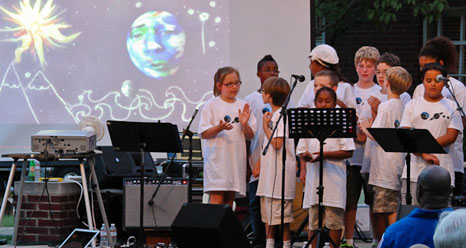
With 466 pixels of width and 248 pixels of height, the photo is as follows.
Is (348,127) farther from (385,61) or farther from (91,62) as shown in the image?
(91,62)

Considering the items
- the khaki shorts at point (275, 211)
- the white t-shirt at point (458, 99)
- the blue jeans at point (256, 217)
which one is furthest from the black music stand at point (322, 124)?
the blue jeans at point (256, 217)

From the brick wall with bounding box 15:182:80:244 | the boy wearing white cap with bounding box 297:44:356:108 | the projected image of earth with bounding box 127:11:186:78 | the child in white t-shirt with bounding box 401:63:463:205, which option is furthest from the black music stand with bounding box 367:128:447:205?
the projected image of earth with bounding box 127:11:186:78

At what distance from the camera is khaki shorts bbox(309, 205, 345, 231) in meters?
7.90

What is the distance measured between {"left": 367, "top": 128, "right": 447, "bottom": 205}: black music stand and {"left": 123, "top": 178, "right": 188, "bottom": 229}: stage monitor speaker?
111 inches

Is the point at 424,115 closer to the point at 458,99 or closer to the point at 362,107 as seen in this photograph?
the point at 458,99

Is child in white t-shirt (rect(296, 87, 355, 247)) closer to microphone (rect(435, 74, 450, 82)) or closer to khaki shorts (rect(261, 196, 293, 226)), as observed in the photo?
khaki shorts (rect(261, 196, 293, 226))

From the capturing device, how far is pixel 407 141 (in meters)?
7.44

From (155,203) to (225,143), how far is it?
143 centimetres

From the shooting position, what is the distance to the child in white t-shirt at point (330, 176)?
7.89 m

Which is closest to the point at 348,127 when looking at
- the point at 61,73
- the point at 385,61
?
the point at 385,61

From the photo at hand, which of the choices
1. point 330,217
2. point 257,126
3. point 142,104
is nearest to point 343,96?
point 257,126

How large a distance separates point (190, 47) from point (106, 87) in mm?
1221

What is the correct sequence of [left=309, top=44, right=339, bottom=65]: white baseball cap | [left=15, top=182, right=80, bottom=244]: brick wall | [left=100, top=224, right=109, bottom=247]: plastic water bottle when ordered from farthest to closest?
[left=15, top=182, right=80, bottom=244]: brick wall < [left=100, top=224, right=109, bottom=247]: plastic water bottle < [left=309, top=44, right=339, bottom=65]: white baseball cap

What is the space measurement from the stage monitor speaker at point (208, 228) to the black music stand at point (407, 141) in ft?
9.29
